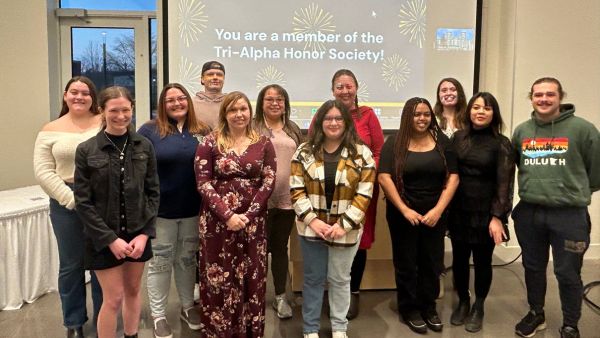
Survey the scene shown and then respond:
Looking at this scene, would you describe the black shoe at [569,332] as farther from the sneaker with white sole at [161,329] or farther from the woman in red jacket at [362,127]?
the sneaker with white sole at [161,329]

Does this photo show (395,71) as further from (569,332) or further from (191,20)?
(569,332)

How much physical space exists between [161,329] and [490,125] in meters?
2.26

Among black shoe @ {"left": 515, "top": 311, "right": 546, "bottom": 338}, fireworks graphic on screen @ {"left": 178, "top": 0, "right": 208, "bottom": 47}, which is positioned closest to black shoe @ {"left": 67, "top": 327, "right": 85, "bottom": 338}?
fireworks graphic on screen @ {"left": 178, "top": 0, "right": 208, "bottom": 47}

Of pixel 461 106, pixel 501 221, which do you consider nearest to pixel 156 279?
pixel 501 221

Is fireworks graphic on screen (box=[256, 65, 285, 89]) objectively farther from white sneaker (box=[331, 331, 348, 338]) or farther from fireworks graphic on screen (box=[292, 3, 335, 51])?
white sneaker (box=[331, 331, 348, 338])

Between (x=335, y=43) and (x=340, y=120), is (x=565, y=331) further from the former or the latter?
(x=335, y=43)

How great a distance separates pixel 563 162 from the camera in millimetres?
2521

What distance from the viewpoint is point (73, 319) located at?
2561 millimetres

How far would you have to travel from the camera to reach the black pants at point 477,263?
2.78 meters

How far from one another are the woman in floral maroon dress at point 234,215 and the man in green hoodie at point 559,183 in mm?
1484

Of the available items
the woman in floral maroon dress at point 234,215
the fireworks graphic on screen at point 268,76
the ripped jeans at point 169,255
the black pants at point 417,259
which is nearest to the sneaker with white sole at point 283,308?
the woman in floral maroon dress at point 234,215

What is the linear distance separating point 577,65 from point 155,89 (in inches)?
157

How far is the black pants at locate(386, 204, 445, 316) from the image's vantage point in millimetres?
2723

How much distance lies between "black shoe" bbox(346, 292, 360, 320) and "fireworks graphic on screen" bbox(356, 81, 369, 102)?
1.82 metres
